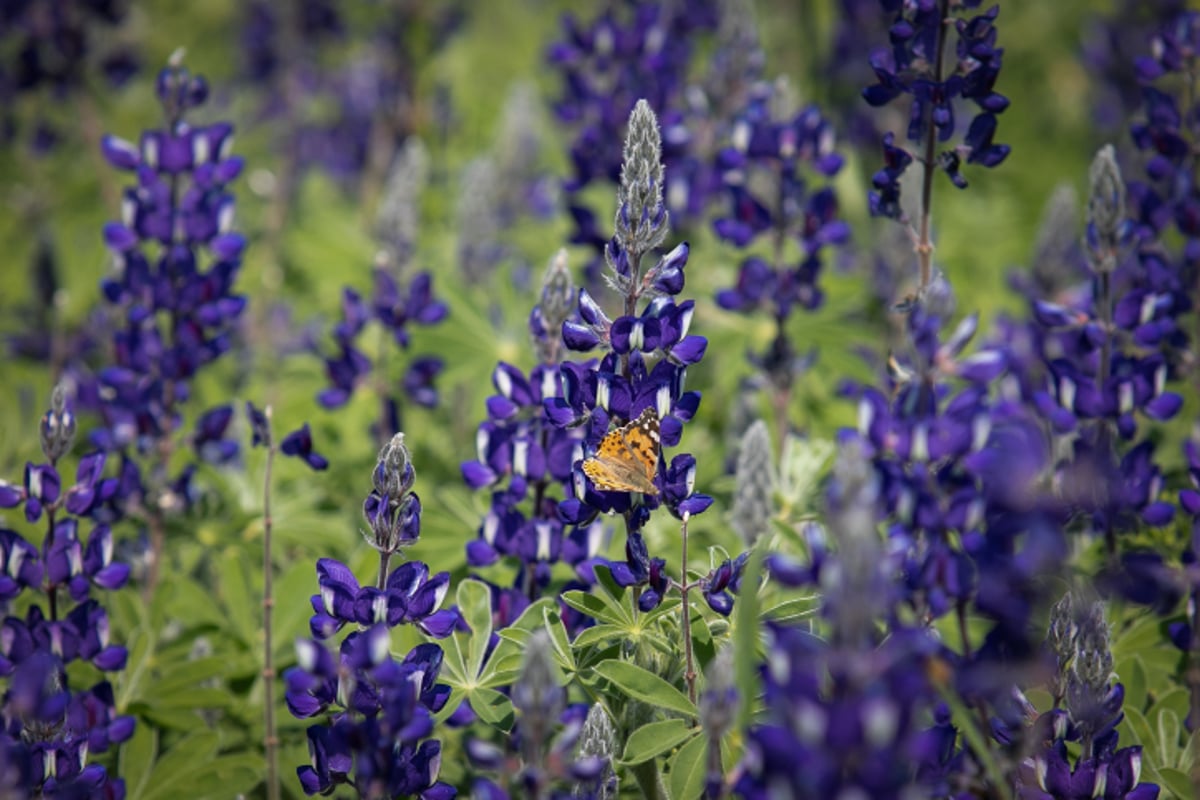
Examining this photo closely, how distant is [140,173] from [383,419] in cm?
92

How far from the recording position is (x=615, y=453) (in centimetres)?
188

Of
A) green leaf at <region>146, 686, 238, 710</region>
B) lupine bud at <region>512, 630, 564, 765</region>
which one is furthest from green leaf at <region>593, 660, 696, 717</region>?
green leaf at <region>146, 686, 238, 710</region>

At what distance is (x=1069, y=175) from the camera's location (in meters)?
5.86

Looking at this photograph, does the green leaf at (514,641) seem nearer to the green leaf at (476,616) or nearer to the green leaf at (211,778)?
the green leaf at (476,616)

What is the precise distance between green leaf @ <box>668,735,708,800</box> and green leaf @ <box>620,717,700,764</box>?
0.9 inches

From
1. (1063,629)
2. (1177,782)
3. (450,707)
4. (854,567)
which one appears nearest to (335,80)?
(450,707)

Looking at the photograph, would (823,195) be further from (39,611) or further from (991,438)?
(39,611)

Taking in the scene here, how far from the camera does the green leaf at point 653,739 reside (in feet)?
6.48

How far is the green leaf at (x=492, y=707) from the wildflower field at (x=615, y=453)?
15 mm

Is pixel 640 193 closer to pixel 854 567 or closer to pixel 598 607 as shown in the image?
pixel 598 607

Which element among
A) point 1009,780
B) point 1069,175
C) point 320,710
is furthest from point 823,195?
point 1069,175

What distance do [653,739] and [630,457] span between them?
52 centimetres

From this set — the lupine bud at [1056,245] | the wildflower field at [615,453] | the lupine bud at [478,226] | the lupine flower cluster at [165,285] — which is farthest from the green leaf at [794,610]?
the lupine bud at [478,226]

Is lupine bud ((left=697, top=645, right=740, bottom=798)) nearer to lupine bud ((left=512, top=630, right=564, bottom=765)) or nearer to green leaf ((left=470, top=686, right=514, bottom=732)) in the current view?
lupine bud ((left=512, top=630, right=564, bottom=765))
